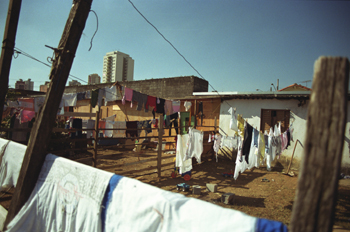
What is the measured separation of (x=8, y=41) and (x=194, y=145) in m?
6.46

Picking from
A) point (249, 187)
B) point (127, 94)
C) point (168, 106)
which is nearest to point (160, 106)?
point (168, 106)

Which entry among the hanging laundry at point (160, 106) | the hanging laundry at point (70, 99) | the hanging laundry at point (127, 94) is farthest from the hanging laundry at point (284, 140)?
the hanging laundry at point (70, 99)

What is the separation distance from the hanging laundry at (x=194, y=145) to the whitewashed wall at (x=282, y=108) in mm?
4185

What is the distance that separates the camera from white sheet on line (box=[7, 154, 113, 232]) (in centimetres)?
268

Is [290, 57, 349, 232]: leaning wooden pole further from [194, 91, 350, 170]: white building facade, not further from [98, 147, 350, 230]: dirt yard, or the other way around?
[194, 91, 350, 170]: white building facade

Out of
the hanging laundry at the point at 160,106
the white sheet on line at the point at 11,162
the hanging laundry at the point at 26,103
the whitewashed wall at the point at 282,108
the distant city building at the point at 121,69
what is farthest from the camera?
the distant city building at the point at 121,69

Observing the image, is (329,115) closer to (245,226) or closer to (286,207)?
(245,226)

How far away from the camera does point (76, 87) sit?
2286cm

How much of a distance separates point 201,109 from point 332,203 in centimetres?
1127

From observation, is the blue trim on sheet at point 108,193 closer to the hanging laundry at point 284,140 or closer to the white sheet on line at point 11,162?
the white sheet on line at point 11,162

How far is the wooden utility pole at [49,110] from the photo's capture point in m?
3.56

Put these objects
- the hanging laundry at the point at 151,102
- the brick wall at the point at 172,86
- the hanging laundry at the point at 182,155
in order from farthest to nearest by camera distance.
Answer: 1. the brick wall at the point at 172,86
2. the hanging laundry at the point at 151,102
3. the hanging laundry at the point at 182,155

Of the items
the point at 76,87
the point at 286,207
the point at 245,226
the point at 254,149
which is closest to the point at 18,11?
the point at 245,226

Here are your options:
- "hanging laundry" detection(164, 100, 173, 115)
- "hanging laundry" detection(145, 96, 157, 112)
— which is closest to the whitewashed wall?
"hanging laundry" detection(164, 100, 173, 115)
